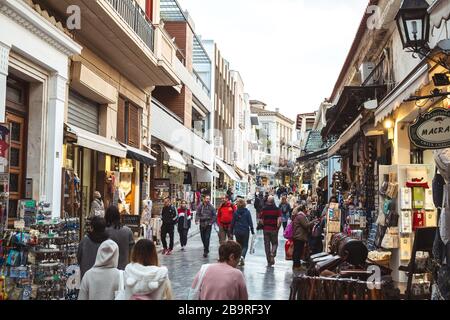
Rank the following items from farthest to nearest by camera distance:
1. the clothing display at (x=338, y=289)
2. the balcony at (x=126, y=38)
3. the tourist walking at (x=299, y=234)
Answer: the tourist walking at (x=299, y=234), the balcony at (x=126, y=38), the clothing display at (x=338, y=289)

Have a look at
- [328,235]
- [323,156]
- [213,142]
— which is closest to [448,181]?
[328,235]

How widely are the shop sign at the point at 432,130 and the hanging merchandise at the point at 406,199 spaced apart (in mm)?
3181

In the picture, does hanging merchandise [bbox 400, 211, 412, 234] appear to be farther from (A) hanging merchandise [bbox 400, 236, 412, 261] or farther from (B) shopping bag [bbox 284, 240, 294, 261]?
(B) shopping bag [bbox 284, 240, 294, 261]

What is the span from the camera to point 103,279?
5180 millimetres

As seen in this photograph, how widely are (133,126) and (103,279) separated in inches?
516

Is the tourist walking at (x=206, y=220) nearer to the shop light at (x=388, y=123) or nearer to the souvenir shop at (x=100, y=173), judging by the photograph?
the souvenir shop at (x=100, y=173)

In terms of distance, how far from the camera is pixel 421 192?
1002cm

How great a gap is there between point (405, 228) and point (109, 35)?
7.88 m

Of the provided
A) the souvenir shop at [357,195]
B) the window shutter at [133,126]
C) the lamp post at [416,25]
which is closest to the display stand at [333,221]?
the souvenir shop at [357,195]

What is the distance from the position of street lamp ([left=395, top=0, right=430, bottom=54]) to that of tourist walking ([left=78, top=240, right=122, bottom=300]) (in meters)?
4.93

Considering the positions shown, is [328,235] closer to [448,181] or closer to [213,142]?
[448,181]

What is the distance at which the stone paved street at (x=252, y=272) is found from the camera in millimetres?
9802

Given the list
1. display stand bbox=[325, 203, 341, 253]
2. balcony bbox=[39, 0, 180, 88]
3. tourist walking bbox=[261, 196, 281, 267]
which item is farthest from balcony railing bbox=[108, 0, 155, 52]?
display stand bbox=[325, 203, 341, 253]

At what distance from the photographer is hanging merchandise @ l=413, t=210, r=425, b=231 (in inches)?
389
